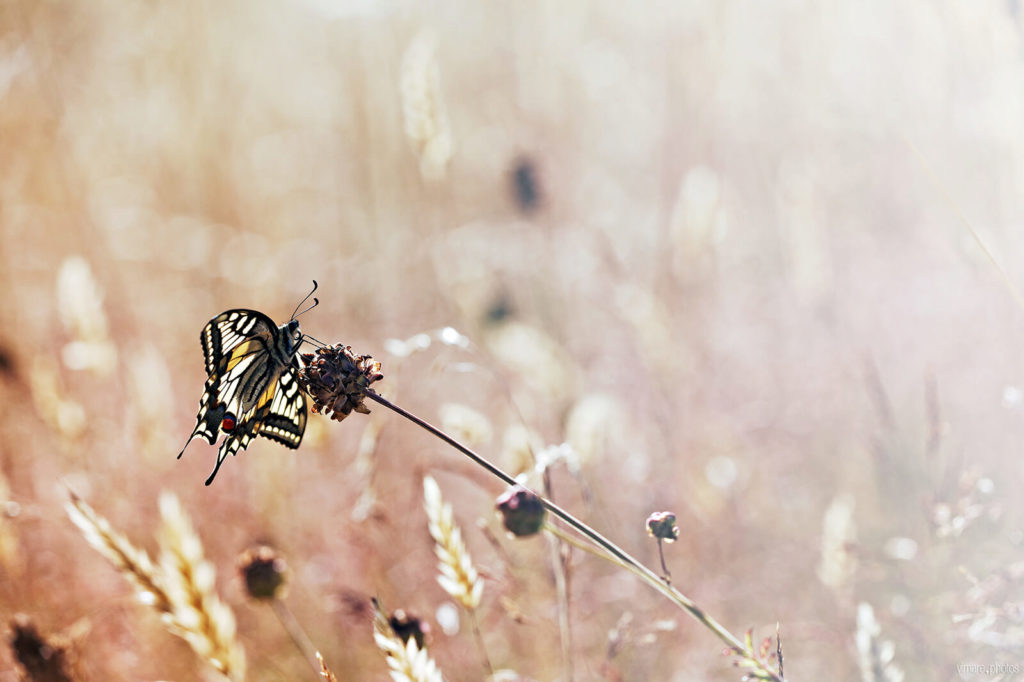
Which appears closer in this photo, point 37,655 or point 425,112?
point 37,655

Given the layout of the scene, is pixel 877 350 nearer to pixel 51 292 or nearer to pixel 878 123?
pixel 878 123

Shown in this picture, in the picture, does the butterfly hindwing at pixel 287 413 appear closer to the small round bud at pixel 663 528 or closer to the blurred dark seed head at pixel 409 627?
the blurred dark seed head at pixel 409 627

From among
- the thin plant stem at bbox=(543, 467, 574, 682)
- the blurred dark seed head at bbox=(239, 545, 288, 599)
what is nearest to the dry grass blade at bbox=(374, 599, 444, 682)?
the thin plant stem at bbox=(543, 467, 574, 682)

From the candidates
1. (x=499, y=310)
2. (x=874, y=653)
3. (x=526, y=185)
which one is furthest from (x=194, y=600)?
(x=526, y=185)

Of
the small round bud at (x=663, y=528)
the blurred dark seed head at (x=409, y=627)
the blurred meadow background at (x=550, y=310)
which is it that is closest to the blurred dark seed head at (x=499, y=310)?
the blurred meadow background at (x=550, y=310)

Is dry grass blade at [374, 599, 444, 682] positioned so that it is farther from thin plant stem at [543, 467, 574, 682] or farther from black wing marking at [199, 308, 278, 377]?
black wing marking at [199, 308, 278, 377]

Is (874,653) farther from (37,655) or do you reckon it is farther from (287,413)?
(37,655)
